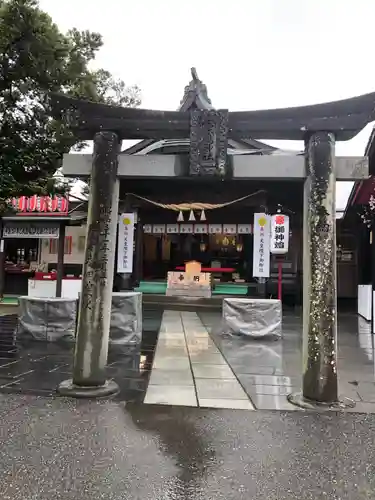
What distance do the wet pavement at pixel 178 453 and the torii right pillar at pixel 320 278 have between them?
522mm

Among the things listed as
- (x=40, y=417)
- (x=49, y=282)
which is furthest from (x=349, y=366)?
(x=49, y=282)

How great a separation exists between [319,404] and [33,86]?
10614 millimetres

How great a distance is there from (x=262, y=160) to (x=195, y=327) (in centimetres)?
729

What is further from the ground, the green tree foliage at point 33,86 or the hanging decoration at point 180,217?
the green tree foliage at point 33,86

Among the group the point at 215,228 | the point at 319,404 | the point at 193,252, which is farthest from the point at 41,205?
the point at 319,404

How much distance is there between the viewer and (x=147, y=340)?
1007cm

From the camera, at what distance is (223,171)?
5859 millimetres

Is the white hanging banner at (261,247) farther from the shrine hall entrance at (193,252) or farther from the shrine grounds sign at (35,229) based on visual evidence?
the shrine grounds sign at (35,229)

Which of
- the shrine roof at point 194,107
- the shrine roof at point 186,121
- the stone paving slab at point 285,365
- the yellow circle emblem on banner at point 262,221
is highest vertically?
the shrine roof at point 194,107

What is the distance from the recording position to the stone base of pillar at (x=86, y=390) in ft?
18.1

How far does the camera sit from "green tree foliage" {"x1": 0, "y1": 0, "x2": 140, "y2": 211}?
1066 centimetres

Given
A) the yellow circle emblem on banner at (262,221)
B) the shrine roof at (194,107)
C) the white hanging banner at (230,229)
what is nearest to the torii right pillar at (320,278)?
the yellow circle emblem on banner at (262,221)

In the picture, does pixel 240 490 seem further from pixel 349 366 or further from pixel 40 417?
pixel 349 366

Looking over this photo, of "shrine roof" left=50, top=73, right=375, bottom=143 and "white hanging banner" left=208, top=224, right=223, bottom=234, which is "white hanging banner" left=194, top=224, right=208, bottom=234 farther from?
"shrine roof" left=50, top=73, right=375, bottom=143
